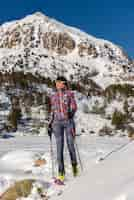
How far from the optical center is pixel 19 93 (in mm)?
22906

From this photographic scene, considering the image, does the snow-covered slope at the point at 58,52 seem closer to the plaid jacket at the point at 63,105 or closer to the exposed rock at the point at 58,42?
the exposed rock at the point at 58,42

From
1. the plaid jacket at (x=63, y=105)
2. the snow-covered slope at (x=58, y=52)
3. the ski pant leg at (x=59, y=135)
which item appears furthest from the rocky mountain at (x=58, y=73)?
the plaid jacket at (x=63, y=105)

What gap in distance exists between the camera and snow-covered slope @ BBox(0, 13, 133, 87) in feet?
171

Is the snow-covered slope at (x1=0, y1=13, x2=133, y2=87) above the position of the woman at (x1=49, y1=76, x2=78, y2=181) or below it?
above

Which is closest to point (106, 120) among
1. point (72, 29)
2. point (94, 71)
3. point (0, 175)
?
point (0, 175)

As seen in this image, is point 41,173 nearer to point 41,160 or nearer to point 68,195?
point 41,160

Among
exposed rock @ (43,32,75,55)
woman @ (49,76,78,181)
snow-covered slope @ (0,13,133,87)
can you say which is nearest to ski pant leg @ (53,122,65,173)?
woman @ (49,76,78,181)

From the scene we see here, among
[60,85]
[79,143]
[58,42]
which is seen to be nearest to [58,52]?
[58,42]

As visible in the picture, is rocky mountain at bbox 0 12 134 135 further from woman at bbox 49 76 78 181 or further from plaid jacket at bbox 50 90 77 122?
plaid jacket at bbox 50 90 77 122

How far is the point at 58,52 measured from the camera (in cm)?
6388

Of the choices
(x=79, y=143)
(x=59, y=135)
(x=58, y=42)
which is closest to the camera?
(x=59, y=135)

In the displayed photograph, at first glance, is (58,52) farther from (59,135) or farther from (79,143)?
(59,135)

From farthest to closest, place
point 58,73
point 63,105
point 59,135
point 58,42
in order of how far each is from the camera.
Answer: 1. point 58,42
2. point 58,73
3. point 59,135
4. point 63,105

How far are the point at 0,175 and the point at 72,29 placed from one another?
6510cm
